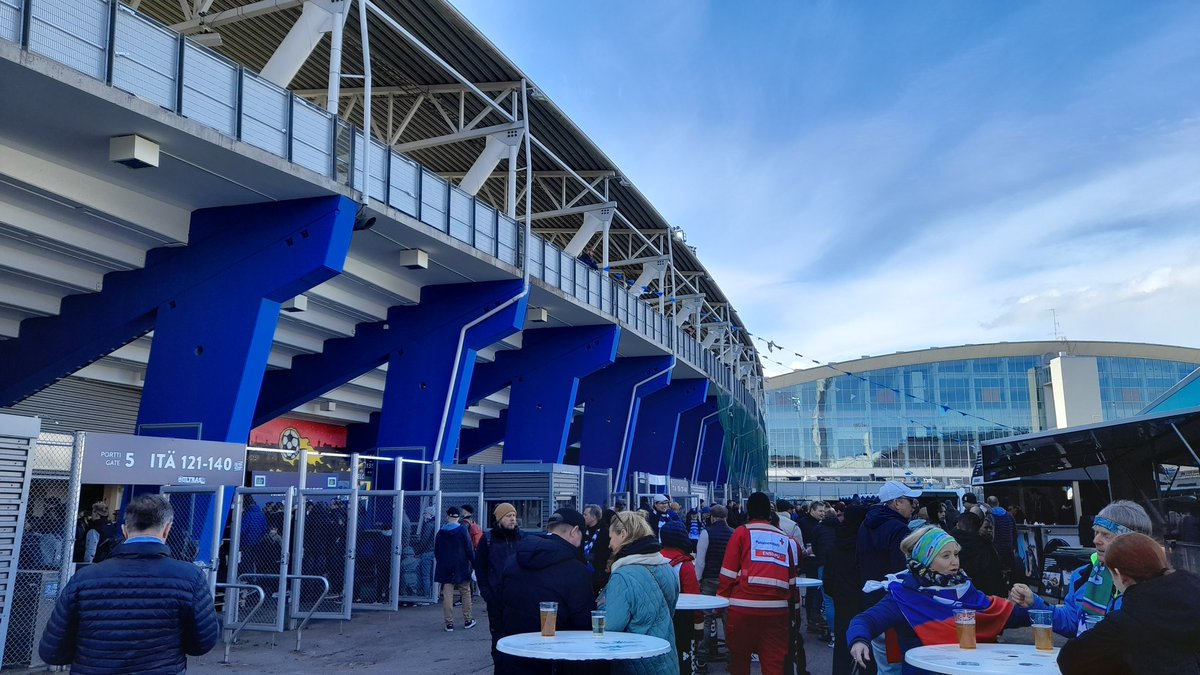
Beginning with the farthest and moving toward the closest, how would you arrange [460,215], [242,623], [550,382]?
[550,382] → [460,215] → [242,623]

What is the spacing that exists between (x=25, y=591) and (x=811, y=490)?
47.5 m

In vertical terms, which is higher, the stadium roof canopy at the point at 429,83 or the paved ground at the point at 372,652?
the stadium roof canopy at the point at 429,83

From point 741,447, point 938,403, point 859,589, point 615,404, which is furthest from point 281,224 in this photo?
point 938,403

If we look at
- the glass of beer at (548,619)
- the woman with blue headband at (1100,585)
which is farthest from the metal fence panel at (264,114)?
the woman with blue headband at (1100,585)

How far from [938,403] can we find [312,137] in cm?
7704

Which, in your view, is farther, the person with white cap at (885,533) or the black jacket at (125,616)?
the person with white cap at (885,533)

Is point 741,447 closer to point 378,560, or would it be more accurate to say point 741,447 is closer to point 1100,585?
point 378,560

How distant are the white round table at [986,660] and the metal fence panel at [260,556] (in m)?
9.03

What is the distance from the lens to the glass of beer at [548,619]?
455cm

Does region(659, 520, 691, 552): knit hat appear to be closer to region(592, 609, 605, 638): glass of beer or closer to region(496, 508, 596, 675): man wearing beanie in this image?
region(496, 508, 596, 675): man wearing beanie

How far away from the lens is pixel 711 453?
5194 centimetres

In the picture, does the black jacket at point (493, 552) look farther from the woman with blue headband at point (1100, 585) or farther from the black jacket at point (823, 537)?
the woman with blue headband at point (1100, 585)

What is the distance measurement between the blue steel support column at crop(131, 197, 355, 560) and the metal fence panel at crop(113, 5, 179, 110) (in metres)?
3.05

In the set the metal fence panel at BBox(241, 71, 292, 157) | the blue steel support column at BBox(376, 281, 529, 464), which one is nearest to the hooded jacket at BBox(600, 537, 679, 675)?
the metal fence panel at BBox(241, 71, 292, 157)
